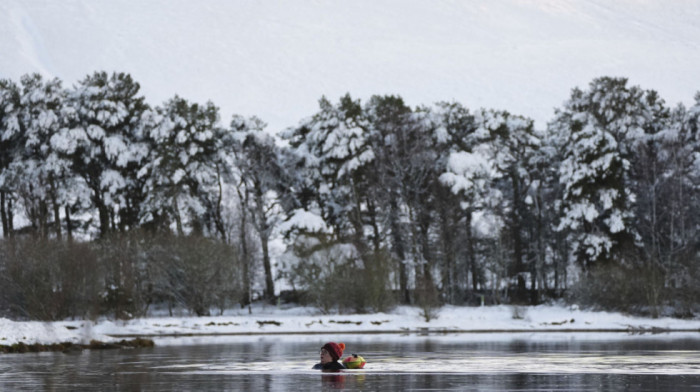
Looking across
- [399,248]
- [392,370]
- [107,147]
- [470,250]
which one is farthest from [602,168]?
[392,370]

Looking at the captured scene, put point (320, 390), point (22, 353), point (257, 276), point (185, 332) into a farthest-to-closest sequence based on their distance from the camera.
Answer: point (257, 276), point (185, 332), point (22, 353), point (320, 390)

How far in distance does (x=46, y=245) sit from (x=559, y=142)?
3406 centimetres

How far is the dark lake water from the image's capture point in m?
16.2

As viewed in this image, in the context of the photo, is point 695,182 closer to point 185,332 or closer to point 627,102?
point 627,102

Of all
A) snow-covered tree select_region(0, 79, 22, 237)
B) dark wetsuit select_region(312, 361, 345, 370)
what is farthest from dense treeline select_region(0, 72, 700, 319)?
dark wetsuit select_region(312, 361, 345, 370)

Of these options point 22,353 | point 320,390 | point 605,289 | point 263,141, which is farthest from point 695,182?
point 320,390

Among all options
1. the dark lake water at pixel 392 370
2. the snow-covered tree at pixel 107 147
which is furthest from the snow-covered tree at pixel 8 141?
the dark lake water at pixel 392 370

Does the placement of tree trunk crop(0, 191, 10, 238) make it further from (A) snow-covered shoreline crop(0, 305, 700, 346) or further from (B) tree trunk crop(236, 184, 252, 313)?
(A) snow-covered shoreline crop(0, 305, 700, 346)

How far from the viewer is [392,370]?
66.0ft

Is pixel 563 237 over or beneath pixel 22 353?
over

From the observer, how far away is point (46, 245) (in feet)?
164

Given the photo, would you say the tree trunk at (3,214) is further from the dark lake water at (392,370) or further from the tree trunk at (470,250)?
the dark lake water at (392,370)

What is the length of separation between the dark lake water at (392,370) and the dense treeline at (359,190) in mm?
26042

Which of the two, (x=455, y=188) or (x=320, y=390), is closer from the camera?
(x=320, y=390)
